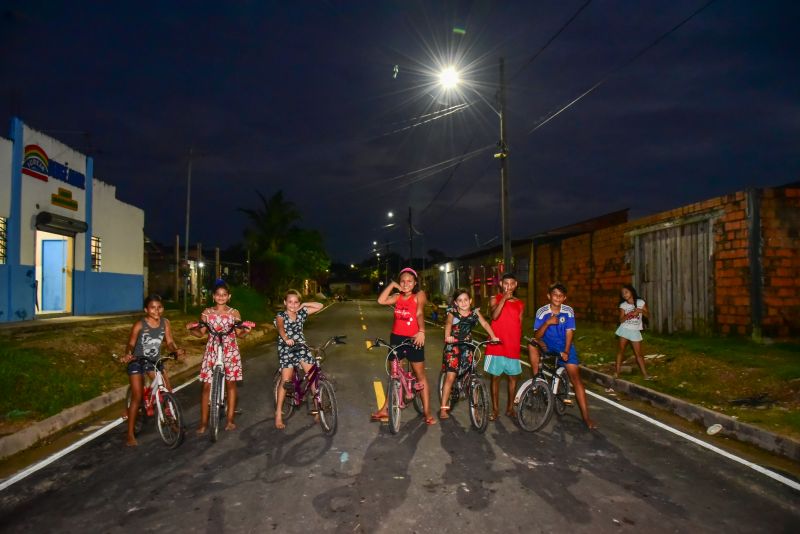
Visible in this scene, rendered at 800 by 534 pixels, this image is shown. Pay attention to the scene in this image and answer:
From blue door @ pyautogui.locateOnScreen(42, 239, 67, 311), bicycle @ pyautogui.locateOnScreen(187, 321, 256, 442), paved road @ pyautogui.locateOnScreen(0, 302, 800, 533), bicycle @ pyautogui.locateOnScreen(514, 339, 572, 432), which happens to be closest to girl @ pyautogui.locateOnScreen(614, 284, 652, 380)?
paved road @ pyautogui.locateOnScreen(0, 302, 800, 533)

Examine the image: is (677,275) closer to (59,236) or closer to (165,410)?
(165,410)

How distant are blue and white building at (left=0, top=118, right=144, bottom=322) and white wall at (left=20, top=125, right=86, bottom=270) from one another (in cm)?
3

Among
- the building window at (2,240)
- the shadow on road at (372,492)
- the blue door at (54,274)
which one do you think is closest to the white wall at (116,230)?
the blue door at (54,274)

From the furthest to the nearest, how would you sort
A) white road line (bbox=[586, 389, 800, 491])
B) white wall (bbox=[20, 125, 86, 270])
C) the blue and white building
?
white wall (bbox=[20, 125, 86, 270]) < the blue and white building < white road line (bbox=[586, 389, 800, 491])

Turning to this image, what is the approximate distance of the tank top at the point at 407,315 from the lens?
254 inches

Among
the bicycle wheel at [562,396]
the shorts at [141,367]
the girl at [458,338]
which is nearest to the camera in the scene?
the shorts at [141,367]

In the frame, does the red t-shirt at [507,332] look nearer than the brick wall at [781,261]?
Yes

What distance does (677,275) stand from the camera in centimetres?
1387

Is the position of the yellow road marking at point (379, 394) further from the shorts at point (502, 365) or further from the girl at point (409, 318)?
the shorts at point (502, 365)

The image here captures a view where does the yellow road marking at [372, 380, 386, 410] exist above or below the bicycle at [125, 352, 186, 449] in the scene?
below

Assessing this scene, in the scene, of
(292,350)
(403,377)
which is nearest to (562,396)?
(403,377)

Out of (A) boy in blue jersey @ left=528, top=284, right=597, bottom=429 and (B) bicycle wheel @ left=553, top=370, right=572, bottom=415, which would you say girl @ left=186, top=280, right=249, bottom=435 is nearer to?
(A) boy in blue jersey @ left=528, top=284, right=597, bottom=429

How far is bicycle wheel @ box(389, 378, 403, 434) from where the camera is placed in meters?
6.27

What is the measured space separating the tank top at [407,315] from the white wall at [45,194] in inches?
543
